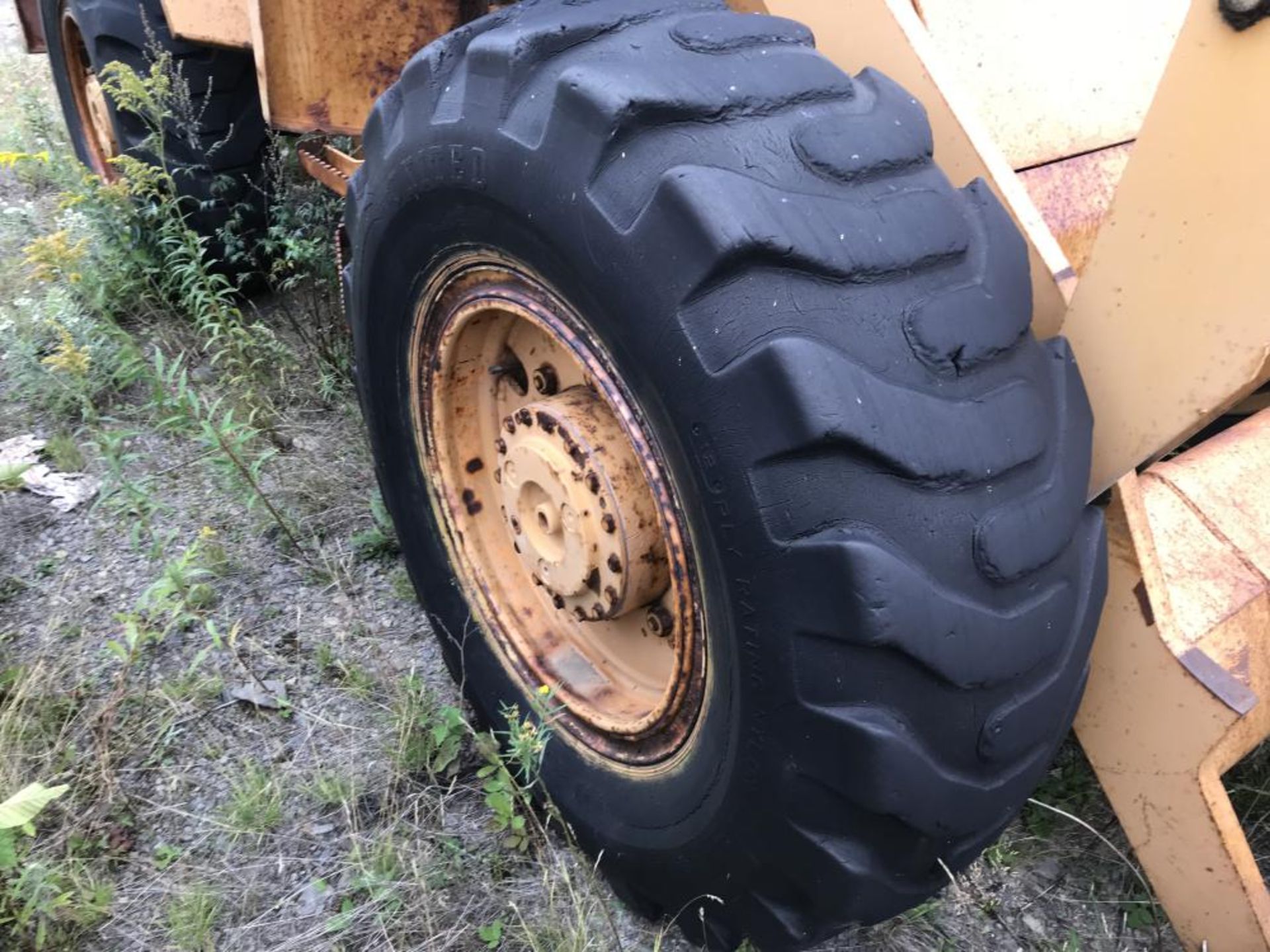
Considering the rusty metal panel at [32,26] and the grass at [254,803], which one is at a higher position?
the rusty metal panel at [32,26]

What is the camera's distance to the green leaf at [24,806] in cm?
152

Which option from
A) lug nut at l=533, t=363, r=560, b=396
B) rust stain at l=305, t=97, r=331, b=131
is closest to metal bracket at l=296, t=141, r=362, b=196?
rust stain at l=305, t=97, r=331, b=131

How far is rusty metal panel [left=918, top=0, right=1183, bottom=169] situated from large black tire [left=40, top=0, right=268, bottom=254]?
6.96ft

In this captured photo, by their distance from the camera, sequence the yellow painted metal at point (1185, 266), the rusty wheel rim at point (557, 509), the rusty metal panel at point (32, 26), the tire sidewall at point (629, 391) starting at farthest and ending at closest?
the rusty metal panel at point (32, 26), the rusty wheel rim at point (557, 509), the tire sidewall at point (629, 391), the yellow painted metal at point (1185, 266)

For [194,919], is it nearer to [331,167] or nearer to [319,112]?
[319,112]

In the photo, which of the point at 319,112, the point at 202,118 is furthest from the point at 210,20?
the point at 319,112

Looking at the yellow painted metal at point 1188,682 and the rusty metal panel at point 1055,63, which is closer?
the yellow painted metal at point 1188,682

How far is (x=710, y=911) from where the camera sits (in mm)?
1547

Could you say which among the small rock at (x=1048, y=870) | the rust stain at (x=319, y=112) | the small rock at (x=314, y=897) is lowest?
the small rock at (x=1048, y=870)

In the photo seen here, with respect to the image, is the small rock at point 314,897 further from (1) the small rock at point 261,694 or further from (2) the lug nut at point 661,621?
(2) the lug nut at point 661,621

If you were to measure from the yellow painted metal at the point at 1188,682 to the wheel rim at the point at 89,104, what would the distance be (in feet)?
10.8

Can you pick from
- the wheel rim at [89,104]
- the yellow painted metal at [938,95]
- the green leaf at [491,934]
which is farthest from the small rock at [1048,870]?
the wheel rim at [89,104]

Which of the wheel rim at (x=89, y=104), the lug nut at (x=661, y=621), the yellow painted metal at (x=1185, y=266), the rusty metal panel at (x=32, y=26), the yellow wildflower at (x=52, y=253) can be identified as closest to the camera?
the yellow painted metal at (x=1185, y=266)

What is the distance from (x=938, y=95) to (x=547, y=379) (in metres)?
0.76
